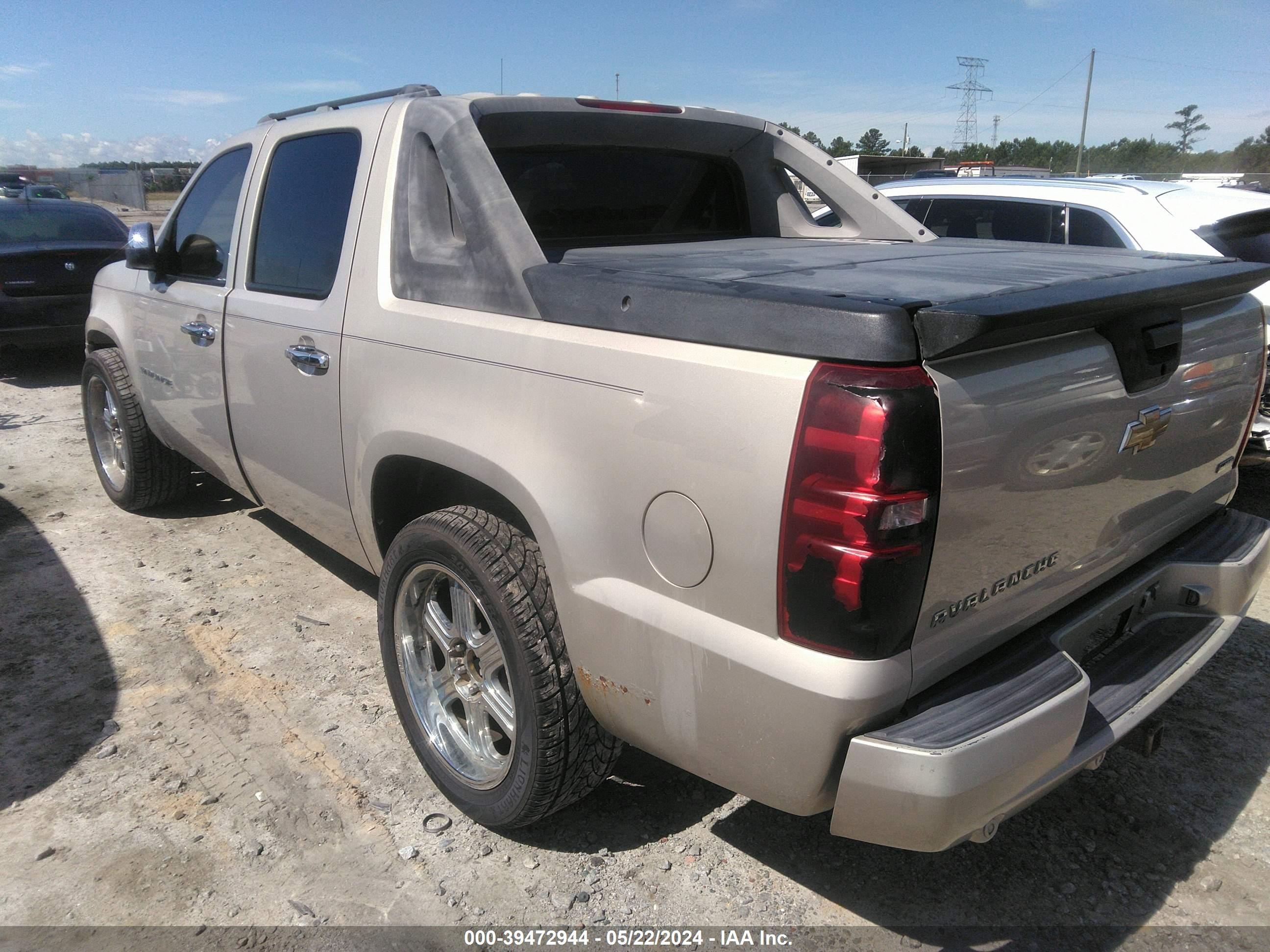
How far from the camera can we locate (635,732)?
2.08 meters

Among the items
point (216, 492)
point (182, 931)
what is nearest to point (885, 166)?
point (216, 492)

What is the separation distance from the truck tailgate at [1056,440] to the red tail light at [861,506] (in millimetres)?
56

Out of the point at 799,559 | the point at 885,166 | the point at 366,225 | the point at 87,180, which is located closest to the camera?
the point at 799,559

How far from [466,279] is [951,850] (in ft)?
6.81

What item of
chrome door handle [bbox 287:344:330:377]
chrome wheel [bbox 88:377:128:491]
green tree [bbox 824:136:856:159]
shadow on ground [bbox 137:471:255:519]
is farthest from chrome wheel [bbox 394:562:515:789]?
green tree [bbox 824:136:856:159]

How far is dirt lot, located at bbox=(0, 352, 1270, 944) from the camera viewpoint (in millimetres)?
2316

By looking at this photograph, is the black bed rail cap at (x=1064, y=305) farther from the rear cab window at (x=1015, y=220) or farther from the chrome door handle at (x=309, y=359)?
the rear cab window at (x=1015, y=220)

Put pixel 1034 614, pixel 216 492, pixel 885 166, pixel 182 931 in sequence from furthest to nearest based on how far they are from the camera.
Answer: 1. pixel 885 166
2. pixel 216 492
3. pixel 182 931
4. pixel 1034 614

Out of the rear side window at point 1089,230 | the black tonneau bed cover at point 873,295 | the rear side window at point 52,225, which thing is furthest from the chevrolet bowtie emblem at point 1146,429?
the rear side window at point 52,225

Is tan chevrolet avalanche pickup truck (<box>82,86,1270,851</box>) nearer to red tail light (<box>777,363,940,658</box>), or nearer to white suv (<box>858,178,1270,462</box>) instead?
red tail light (<box>777,363,940,658</box>)

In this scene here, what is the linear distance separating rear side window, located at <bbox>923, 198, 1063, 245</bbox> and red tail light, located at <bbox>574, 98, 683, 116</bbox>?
8.27ft

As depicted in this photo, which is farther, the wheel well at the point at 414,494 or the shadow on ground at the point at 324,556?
the shadow on ground at the point at 324,556

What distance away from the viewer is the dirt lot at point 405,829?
2.32m

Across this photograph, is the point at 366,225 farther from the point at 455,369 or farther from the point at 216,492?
the point at 216,492
